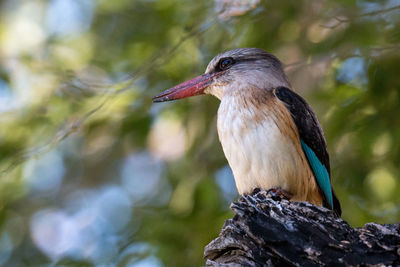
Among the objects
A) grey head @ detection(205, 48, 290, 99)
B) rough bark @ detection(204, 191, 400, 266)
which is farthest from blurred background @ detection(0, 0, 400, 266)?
rough bark @ detection(204, 191, 400, 266)

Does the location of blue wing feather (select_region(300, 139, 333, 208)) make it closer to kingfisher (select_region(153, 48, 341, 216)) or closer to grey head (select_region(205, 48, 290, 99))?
kingfisher (select_region(153, 48, 341, 216))

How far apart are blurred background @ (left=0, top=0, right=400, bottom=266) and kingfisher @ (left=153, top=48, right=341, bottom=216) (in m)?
0.75

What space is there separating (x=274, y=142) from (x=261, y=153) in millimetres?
129

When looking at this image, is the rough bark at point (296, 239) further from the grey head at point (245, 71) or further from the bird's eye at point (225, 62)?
the bird's eye at point (225, 62)

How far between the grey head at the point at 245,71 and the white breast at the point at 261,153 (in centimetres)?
43

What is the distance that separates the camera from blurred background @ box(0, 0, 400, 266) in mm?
5074

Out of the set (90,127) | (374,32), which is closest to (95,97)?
(90,127)

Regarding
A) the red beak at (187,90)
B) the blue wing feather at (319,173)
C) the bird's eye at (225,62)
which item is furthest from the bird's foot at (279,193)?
the bird's eye at (225,62)

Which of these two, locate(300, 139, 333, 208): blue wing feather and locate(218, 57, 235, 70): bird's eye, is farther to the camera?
locate(218, 57, 235, 70): bird's eye

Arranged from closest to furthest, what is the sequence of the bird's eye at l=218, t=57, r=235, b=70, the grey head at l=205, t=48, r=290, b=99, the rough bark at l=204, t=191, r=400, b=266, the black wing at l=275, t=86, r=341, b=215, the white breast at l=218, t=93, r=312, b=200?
the rough bark at l=204, t=191, r=400, b=266 < the white breast at l=218, t=93, r=312, b=200 < the black wing at l=275, t=86, r=341, b=215 < the grey head at l=205, t=48, r=290, b=99 < the bird's eye at l=218, t=57, r=235, b=70

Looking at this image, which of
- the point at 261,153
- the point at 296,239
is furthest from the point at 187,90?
the point at 296,239

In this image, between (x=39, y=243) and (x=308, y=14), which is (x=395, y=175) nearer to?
(x=308, y=14)

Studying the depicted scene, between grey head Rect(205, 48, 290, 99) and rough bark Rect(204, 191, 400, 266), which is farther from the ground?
grey head Rect(205, 48, 290, 99)

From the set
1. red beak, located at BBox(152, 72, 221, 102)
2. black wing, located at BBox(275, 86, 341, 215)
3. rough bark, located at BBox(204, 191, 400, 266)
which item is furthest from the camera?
red beak, located at BBox(152, 72, 221, 102)
